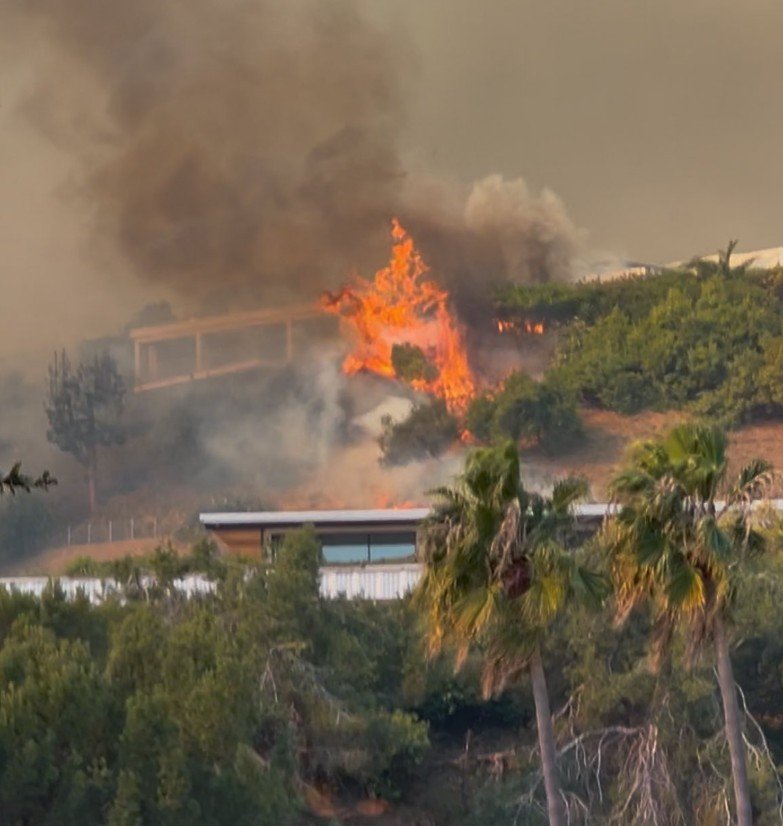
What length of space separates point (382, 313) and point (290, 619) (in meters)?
81.8

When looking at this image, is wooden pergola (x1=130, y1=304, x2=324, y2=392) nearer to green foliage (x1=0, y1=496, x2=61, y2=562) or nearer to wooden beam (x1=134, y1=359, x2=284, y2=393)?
wooden beam (x1=134, y1=359, x2=284, y2=393)

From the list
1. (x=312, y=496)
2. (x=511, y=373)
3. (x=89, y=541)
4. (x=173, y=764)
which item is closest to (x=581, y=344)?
(x=511, y=373)

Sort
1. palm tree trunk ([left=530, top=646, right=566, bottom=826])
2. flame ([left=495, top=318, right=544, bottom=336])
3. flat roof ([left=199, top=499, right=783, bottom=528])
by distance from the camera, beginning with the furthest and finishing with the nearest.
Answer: flame ([left=495, top=318, right=544, bottom=336])
flat roof ([left=199, top=499, right=783, bottom=528])
palm tree trunk ([left=530, top=646, right=566, bottom=826])

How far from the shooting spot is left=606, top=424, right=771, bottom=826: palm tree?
112 feet

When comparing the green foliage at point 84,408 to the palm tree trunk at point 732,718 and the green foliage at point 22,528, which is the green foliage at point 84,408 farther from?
the palm tree trunk at point 732,718

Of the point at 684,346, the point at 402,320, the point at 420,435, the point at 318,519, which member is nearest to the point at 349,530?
the point at 318,519

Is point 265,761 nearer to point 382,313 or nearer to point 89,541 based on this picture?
point 89,541

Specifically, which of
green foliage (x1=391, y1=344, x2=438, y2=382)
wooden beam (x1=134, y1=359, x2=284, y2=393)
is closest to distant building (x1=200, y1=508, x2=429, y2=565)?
wooden beam (x1=134, y1=359, x2=284, y2=393)

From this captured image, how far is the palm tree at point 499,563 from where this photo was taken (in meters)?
34.3

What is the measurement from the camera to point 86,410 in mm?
128625

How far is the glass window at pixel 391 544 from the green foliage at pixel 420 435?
50792mm

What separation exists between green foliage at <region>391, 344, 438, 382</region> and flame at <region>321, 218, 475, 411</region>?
307 millimetres

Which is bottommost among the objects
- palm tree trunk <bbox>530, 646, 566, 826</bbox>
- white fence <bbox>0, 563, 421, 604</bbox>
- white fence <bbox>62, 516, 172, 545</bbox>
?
palm tree trunk <bbox>530, 646, 566, 826</bbox>

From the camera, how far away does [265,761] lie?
48.1 meters
